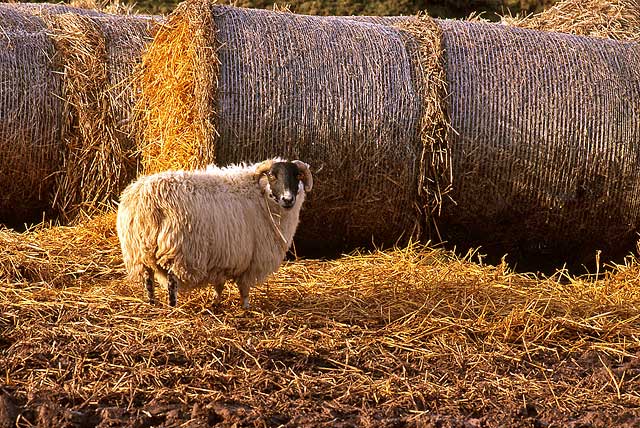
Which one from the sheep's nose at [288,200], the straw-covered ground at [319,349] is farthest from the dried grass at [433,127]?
the sheep's nose at [288,200]

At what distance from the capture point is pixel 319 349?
5.89 m

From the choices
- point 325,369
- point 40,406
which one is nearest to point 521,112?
point 325,369

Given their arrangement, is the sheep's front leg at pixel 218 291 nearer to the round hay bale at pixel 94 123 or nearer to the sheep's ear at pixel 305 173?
the sheep's ear at pixel 305 173

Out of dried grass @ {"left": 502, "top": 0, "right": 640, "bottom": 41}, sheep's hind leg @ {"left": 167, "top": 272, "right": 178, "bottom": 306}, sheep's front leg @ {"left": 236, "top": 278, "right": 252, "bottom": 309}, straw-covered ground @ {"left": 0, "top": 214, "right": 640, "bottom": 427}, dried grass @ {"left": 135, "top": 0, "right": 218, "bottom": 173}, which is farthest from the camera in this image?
dried grass @ {"left": 502, "top": 0, "right": 640, "bottom": 41}

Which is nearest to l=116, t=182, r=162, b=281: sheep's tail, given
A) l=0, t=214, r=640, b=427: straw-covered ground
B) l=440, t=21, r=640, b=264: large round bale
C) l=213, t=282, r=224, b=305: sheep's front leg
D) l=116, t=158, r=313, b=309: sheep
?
l=116, t=158, r=313, b=309: sheep

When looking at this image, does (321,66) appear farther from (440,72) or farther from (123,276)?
(123,276)

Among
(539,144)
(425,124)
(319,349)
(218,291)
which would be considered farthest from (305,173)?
(539,144)

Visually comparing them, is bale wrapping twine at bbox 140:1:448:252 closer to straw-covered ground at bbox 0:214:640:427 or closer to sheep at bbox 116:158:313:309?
straw-covered ground at bbox 0:214:640:427

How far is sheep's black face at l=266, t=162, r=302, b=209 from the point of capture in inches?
262

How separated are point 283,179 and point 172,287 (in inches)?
37.1

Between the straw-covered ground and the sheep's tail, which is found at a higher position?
the sheep's tail

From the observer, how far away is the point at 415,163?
8.14 m

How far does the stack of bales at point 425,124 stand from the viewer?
7.86 meters

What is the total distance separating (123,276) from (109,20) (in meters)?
2.63
